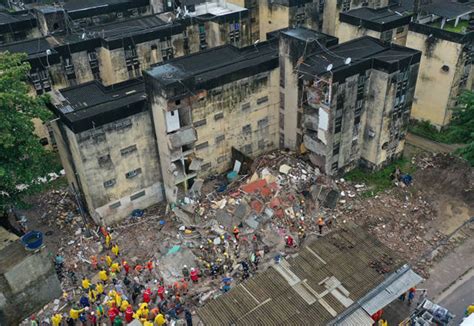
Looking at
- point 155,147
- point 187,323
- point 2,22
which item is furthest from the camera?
point 2,22

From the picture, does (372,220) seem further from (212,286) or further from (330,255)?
(212,286)

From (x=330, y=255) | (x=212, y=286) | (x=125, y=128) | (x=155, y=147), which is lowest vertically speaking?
(x=212, y=286)

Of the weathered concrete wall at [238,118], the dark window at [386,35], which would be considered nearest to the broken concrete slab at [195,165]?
the weathered concrete wall at [238,118]

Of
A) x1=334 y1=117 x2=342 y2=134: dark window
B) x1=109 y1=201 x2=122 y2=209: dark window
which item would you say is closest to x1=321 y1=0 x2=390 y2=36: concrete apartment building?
x1=334 y1=117 x2=342 y2=134: dark window

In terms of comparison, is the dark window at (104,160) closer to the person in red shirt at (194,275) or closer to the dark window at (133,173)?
the dark window at (133,173)

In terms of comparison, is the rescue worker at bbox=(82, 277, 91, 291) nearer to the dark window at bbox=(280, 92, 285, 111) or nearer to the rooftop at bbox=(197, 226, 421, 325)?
the rooftop at bbox=(197, 226, 421, 325)

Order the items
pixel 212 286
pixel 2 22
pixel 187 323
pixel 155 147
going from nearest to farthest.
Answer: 1. pixel 187 323
2. pixel 212 286
3. pixel 155 147
4. pixel 2 22

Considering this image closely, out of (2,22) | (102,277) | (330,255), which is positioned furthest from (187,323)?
(2,22)
